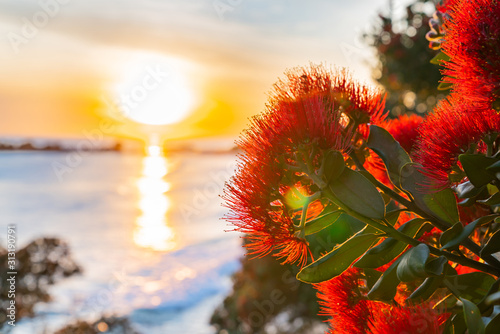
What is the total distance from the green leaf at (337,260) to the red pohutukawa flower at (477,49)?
0.69 feet

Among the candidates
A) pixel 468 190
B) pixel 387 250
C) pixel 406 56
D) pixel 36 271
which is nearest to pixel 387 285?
pixel 387 250

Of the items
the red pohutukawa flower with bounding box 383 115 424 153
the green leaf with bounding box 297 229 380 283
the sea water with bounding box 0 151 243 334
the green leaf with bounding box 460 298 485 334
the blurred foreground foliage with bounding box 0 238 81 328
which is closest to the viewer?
the green leaf with bounding box 460 298 485 334

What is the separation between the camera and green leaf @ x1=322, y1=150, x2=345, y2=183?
0.60 meters

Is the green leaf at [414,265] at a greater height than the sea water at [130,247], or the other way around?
the sea water at [130,247]

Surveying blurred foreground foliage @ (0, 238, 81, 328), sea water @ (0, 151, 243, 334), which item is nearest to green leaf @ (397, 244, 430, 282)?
sea water @ (0, 151, 243, 334)

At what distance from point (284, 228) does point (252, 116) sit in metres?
0.15

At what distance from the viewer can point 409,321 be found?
0.55 m

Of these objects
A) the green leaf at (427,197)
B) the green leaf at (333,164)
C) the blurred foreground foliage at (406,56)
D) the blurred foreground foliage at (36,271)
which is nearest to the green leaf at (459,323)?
the green leaf at (427,197)

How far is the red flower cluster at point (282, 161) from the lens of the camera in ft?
2.01

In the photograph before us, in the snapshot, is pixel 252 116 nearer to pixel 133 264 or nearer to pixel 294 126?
pixel 294 126

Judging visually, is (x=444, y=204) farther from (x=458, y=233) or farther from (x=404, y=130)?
(x=404, y=130)

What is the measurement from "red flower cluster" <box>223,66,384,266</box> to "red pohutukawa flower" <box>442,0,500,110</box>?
6.2 inches

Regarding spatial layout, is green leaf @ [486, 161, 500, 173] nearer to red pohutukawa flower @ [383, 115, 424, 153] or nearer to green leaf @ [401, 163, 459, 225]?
green leaf @ [401, 163, 459, 225]

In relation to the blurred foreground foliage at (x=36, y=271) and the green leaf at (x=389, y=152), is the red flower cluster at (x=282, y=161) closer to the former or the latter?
the green leaf at (x=389, y=152)
